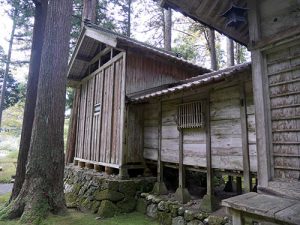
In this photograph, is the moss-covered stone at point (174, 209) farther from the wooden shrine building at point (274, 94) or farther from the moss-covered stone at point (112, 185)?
the wooden shrine building at point (274, 94)

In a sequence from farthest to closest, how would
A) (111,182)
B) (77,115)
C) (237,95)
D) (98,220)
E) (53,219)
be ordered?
(77,115)
(111,182)
(98,220)
(53,219)
(237,95)

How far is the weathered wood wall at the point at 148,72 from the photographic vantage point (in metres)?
8.31

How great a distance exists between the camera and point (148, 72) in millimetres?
8859

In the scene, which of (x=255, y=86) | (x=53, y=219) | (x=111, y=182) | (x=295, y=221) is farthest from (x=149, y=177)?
(x=295, y=221)

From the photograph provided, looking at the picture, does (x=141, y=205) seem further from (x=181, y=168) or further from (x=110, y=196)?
(x=181, y=168)

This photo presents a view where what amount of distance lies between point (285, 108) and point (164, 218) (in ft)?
13.8

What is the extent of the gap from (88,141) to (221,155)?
22.5ft

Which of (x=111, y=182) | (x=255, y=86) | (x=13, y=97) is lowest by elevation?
(x=111, y=182)

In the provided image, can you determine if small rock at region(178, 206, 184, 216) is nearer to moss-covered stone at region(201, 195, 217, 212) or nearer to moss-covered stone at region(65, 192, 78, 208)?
moss-covered stone at region(201, 195, 217, 212)

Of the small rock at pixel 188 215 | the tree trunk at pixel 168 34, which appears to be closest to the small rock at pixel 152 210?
the small rock at pixel 188 215

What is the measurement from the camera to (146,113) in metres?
8.23

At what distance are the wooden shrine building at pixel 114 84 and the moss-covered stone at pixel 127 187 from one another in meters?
0.51

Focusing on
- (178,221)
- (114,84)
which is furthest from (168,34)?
(178,221)

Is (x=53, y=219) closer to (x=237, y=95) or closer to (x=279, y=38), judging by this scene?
(x=237, y=95)
